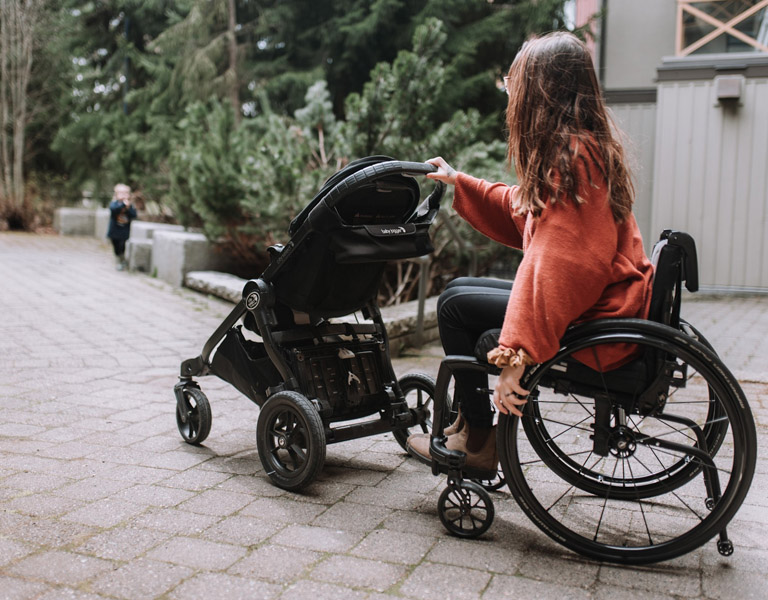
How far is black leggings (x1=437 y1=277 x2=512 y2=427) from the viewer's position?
2543mm

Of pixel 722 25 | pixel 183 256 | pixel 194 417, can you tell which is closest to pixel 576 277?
pixel 194 417

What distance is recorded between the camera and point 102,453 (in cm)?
334

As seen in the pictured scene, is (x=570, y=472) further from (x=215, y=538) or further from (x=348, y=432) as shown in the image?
(x=215, y=538)

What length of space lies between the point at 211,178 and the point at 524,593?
6596mm

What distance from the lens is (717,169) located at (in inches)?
333

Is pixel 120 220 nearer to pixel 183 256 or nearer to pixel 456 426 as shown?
pixel 183 256

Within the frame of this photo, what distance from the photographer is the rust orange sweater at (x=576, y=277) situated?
87.0 inches

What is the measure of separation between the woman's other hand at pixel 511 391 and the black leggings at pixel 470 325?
10.4 inches

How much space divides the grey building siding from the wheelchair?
637cm

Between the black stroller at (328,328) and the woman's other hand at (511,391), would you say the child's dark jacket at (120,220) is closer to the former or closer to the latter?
the black stroller at (328,328)

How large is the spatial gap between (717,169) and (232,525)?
295 inches

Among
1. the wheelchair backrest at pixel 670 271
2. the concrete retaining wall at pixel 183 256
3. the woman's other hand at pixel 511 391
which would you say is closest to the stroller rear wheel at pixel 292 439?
the woman's other hand at pixel 511 391

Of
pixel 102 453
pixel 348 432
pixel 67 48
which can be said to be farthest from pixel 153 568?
pixel 67 48

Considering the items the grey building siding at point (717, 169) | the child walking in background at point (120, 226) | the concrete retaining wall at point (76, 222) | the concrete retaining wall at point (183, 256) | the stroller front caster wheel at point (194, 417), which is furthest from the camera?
the concrete retaining wall at point (76, 222)
